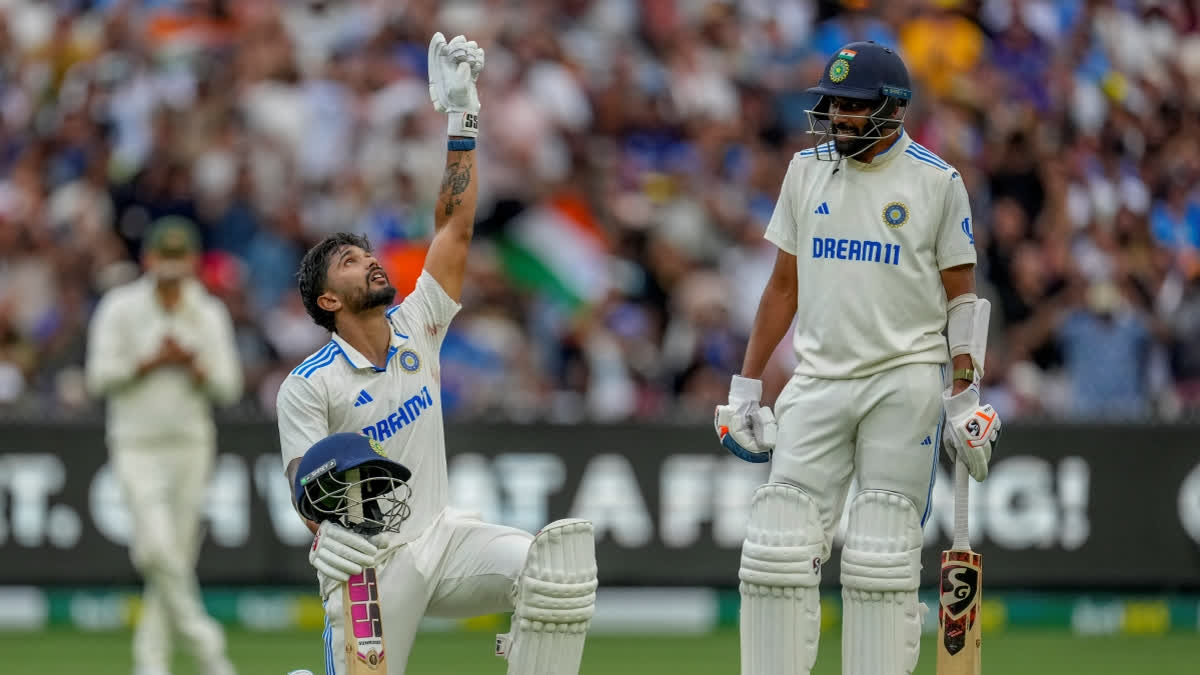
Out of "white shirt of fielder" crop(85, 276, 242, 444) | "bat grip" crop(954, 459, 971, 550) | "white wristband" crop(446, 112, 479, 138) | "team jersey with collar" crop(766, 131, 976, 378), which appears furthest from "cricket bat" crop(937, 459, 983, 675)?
"white shirt of fielder" crop(85, 276, 242, 444)

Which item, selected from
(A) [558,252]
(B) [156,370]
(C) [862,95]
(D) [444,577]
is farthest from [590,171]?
(D) [444,577]

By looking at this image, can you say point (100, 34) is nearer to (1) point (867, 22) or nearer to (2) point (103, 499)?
(2) point (103, 499)

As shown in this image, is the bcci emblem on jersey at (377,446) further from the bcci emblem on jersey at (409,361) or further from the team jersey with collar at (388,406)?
the bcci emblem on jersey at (409,361)

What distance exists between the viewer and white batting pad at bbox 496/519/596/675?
562 cm

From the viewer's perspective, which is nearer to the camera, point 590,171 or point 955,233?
point 955,233

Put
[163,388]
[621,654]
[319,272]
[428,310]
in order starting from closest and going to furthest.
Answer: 1. [319,272]
2. [428,310]
3. [163,388]
4. [621,654]

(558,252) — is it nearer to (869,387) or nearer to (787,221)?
(787,221)

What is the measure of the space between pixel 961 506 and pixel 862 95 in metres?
1.30

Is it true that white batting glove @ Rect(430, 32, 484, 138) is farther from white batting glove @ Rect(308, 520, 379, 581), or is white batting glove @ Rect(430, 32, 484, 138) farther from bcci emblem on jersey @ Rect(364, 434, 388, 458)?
white batting glove @ Rect(308, 520, 379, 581)

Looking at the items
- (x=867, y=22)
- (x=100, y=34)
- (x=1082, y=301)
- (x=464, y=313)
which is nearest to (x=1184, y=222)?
(x=1082, y=301)

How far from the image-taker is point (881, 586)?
576 cm

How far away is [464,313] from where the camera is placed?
11297 mm

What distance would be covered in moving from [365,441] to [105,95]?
8.25 m

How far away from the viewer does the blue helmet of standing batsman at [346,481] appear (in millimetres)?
5164
